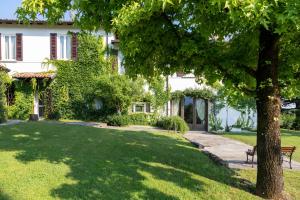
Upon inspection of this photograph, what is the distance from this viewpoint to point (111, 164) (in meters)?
9.86

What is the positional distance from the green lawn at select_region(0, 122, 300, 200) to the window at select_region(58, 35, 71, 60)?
16.4 m

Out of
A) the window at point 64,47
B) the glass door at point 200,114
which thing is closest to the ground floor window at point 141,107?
the glass door at point 200,114

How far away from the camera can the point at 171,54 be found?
9641 millimetres

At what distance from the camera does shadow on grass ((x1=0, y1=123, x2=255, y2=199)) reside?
826cm

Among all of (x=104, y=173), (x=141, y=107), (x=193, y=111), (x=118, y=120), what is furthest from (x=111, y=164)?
(x=193, y=111)

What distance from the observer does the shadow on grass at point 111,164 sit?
8.26 meters

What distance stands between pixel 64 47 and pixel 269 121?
21.8m

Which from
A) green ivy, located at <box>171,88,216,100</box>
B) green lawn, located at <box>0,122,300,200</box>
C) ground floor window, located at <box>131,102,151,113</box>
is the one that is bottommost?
green lawn, located at <box>0,122,300,200</box>

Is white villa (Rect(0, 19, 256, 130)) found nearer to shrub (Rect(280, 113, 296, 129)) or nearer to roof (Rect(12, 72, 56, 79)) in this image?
roof (Rect(12, 72, 56, 79))

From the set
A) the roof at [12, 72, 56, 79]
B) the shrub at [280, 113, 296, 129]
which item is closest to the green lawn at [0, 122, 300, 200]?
the roof at [12, 72, 56, 79]

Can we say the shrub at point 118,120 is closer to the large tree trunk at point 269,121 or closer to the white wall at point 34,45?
the white wall at point 34,45

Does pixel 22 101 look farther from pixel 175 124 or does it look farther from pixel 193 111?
pixel 193 111

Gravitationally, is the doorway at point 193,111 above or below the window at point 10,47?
below

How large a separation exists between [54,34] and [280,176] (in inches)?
881
